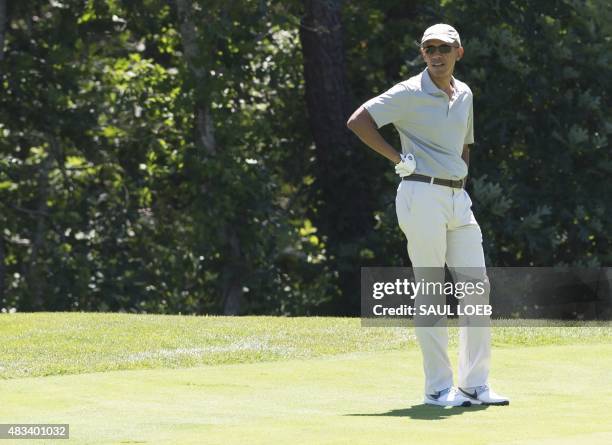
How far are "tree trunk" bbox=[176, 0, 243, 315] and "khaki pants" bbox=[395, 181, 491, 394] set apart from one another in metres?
11.1

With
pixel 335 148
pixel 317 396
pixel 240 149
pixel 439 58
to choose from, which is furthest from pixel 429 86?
pixel 335 148

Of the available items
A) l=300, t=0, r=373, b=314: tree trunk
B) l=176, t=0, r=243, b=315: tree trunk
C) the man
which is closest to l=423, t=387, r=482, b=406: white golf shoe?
the man

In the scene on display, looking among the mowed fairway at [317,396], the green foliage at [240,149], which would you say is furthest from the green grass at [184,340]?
the green foliage at [240,149]

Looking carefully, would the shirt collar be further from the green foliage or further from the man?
the green foliage

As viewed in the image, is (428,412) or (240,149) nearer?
(428,412)

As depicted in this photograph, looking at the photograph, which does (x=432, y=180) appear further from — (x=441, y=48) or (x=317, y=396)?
(x=317, y=396)

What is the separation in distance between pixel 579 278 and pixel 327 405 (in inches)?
408

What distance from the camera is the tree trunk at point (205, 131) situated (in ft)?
63.2

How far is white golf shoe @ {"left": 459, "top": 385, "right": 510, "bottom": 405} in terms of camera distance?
8219 millimetres

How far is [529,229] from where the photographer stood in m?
18.0

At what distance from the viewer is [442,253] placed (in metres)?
8.33

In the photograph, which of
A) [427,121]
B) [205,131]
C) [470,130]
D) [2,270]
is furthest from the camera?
[2,270]

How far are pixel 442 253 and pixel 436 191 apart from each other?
33 centimetres

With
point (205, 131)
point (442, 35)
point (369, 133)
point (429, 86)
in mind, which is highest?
point (205, 131)
